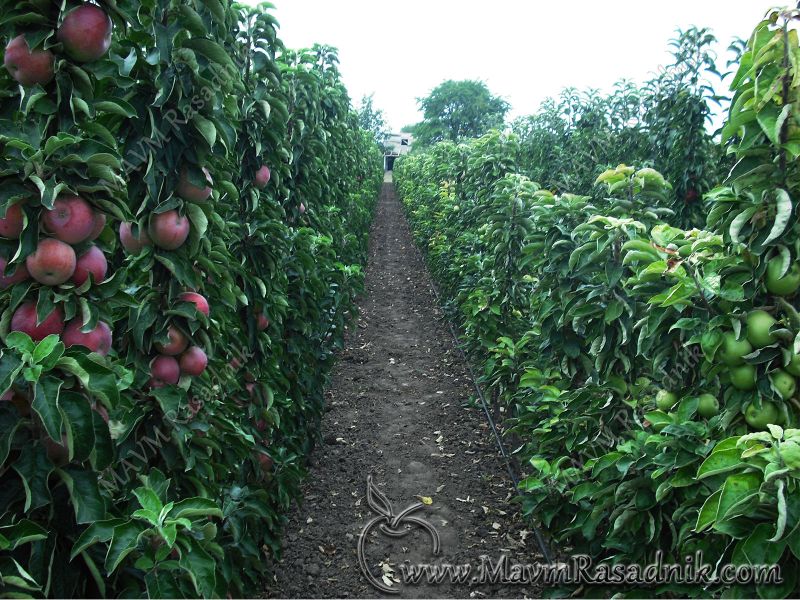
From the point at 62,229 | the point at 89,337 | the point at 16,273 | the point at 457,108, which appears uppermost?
the point at 457,108

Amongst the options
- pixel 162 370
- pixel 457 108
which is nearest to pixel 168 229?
pixel 162 370

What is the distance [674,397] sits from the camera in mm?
2230

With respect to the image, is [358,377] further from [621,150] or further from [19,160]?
[621,150]

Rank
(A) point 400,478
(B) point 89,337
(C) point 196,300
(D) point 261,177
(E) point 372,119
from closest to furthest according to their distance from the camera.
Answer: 1. (B) point 89,337
2. (C) point 196,300
3. (D) point 261,177
4. (A) point 400,478
5. (E) point 372,119

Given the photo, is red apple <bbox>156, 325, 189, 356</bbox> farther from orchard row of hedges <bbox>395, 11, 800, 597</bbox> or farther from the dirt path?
the dirt path

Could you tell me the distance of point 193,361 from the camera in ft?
6.89

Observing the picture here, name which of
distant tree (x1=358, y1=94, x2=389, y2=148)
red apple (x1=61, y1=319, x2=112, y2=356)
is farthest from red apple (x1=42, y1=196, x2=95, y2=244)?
distant tree (x1=358, y1=94, x2=389, y2=148)

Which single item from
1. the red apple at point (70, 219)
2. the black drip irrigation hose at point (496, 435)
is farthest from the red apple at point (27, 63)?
the black drip irrigation hose at point (496, 435)

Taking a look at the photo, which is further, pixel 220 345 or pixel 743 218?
pixel 220 345

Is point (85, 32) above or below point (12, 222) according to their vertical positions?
above

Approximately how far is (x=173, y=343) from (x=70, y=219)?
2.24ft

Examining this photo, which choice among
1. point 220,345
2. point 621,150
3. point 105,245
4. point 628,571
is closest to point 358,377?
point 220,345

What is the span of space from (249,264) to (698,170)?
6360 mm

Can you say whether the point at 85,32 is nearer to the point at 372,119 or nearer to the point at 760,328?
the point at 760,328
